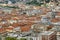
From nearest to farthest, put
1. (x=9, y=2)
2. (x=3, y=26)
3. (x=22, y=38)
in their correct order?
(x=22, y=38) < (x=3, y=26) < (x=9, y=2)

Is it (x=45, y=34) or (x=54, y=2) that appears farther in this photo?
(x=54, y=2)

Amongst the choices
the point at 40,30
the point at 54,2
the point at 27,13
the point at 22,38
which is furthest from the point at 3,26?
the point at 54,2

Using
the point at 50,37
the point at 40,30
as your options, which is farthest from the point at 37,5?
the point at 50,37

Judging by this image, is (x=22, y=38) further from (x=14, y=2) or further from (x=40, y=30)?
(x=14, y=2)

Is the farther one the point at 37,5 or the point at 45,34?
the point at 37,5

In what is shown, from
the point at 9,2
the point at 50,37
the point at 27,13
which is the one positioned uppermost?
the point at 9,2

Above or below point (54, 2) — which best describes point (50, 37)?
below

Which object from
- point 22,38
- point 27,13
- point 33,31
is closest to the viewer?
point 22,38

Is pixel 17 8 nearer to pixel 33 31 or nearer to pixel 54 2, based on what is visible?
pixel 54 2

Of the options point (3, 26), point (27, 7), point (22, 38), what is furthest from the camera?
point (27, 7)
